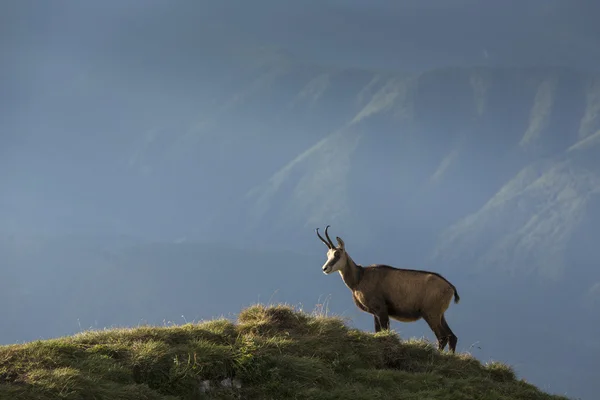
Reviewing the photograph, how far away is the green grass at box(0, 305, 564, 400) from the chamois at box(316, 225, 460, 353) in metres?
3.17

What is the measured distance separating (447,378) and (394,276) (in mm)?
5483

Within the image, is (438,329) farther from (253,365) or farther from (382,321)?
(253,365)

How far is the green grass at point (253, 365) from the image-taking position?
11.7m

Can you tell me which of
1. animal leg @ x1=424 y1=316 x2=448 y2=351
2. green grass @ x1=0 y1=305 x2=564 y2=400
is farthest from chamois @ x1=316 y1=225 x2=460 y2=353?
green grass @ x1=0 y1=305 x2=564 y2=400

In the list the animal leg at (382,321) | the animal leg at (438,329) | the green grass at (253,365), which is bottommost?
the green grass at (253,365)

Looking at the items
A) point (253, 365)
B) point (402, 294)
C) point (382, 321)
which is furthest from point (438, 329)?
point (253, 365)

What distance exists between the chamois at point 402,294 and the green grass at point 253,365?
125 inches

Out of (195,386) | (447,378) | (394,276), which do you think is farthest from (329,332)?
(394,276)

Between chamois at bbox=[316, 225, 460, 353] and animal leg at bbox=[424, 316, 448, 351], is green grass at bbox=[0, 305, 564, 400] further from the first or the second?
chamois at bbox=[316, 225, 460, 353]

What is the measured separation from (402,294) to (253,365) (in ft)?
25.1

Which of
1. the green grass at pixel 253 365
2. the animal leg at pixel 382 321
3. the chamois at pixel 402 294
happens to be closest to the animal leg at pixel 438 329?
the chamois at pixel 402 294

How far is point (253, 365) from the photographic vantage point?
13102mm

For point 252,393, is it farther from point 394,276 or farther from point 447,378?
point 394,276

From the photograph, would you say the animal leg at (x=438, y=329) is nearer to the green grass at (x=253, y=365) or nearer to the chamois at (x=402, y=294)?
the chamois at (x=402, y=294)
